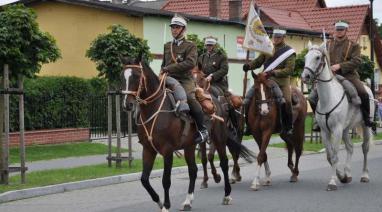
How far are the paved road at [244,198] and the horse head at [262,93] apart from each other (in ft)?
4.96

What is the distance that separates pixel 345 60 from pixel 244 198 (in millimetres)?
3848

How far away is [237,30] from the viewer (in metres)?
37.1

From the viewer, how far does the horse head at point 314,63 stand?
42.8 ft

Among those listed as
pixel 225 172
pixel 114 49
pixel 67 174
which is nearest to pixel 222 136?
pixel 225 172

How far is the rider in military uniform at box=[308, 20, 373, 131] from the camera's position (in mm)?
14148

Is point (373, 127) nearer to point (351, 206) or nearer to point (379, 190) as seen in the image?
point (379, 190)

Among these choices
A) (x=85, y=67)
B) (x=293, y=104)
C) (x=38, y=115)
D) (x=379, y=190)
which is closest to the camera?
(x=379, y=190)

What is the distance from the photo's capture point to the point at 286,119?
14094 millimetres

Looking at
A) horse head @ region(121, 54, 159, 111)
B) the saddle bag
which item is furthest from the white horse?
horse head @ region(121, 54, 159, 111)

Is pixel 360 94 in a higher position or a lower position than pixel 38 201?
higher

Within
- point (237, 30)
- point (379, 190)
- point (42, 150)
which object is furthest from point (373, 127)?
point (237, 30)

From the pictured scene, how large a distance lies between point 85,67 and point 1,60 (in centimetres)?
1914

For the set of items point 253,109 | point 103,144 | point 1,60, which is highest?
point 1,60

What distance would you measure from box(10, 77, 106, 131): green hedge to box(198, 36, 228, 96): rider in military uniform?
8853mm
